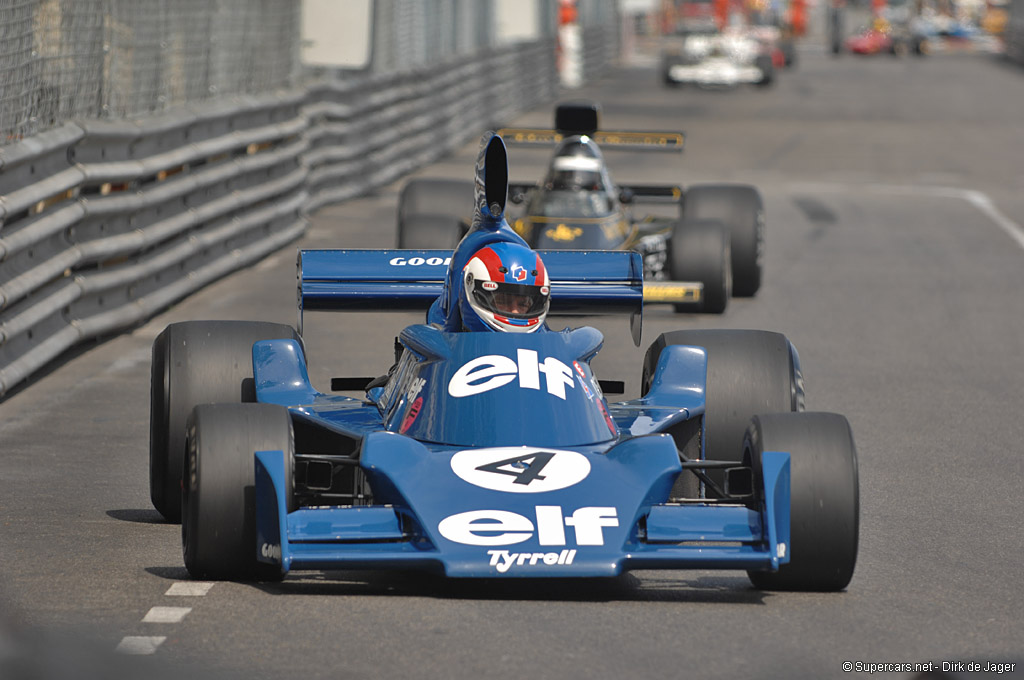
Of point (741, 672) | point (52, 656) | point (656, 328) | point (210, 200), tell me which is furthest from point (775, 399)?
point (210, 200)

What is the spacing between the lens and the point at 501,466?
20.9ft

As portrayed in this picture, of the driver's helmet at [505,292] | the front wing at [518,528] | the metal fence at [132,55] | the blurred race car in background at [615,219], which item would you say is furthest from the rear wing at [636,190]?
the front wing at [518,528]

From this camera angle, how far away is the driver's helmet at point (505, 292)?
23.6 ft

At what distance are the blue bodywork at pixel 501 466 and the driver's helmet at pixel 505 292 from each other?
0.48 ft

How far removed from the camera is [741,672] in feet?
17.9

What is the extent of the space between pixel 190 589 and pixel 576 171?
8988 millimetres

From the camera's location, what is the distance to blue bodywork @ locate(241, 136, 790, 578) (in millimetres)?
6023

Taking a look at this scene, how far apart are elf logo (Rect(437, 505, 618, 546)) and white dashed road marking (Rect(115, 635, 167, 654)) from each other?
38.3 inches

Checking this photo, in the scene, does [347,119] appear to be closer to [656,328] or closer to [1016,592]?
[656,328]

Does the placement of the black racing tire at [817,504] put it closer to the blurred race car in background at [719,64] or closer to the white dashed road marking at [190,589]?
the white dashed road marking at [190,589]

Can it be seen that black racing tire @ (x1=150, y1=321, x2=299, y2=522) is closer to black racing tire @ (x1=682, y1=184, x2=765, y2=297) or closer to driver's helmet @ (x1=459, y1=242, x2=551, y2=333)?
driver's helmet @ (x1=459, y1=242, x2=551, y2=333)

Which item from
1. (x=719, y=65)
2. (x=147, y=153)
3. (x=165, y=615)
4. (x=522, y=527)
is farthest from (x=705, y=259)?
(x=719, y=65)

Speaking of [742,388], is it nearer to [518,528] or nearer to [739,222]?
[518,528]

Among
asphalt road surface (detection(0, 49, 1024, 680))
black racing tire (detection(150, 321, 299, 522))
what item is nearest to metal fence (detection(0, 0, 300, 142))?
asphalt road surface (detection(0, 49, 1024, 680))
